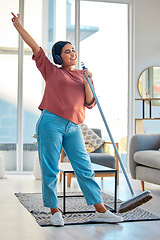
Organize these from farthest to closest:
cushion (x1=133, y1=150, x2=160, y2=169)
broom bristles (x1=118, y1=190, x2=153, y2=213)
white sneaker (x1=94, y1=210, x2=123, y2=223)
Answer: cushion (x1=133, y1=150, x2=160, y2=169) < white sneaker (x1=94, y1=210, x2=123, y2=223) < broom bristles (x1=118, y1=190, x2=153, y2=213)

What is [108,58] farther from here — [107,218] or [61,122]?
[107,218]

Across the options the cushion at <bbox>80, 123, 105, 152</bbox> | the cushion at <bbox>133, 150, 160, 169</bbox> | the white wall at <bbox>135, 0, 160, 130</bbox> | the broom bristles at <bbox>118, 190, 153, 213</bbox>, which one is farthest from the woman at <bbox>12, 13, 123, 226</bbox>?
the white wall at <bbox>135, 0, 160, 130</bbox>

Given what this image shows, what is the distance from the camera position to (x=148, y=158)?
14.7 feet

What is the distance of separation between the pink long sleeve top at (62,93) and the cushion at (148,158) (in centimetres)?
152

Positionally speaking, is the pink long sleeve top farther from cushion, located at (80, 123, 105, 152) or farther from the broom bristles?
cushion, located at (80, 123, 105, 152)

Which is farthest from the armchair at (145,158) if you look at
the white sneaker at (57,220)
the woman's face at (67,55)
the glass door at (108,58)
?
the glass door at (108,58)

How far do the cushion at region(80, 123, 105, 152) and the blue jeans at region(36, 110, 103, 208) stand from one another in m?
2.31

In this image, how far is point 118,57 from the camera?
6.81m

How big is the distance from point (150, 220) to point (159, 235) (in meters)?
0.46

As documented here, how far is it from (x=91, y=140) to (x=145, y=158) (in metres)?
1.16

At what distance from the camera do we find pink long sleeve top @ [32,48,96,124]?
116 inches

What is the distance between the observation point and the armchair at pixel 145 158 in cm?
436

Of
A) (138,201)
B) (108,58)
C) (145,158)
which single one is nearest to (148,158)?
(145,158)

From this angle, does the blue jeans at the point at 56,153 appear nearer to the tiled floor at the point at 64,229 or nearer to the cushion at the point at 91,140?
the tiled floor at the point at 64,229
